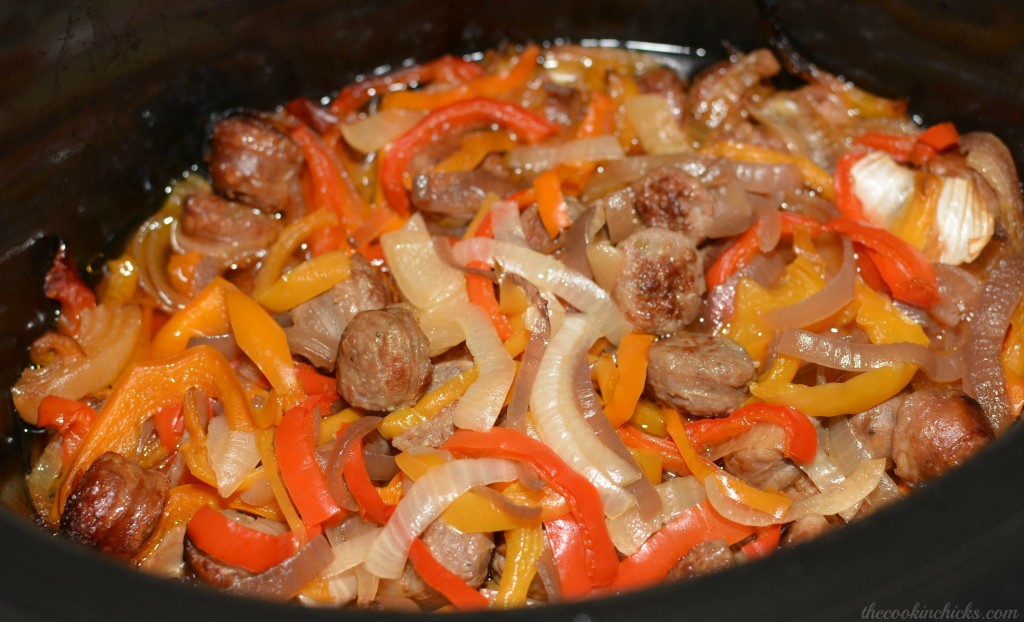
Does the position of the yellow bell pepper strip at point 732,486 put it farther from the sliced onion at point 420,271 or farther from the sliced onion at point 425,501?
the sliced onion at point 420,271

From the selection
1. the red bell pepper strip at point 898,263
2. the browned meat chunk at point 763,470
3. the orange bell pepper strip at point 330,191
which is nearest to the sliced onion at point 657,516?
the browned meat chunk at point 763,470

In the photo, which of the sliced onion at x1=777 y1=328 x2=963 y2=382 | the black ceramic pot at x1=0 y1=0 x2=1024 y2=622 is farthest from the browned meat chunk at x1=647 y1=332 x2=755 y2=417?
the black ceramic pot at x1=0 y1=0 x2=1024 y2=622

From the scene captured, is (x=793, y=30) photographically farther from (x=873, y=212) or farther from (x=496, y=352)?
(x=496, y=352)

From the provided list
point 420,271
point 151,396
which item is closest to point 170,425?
point 151,396

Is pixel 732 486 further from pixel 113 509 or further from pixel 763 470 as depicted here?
pixel 113 509

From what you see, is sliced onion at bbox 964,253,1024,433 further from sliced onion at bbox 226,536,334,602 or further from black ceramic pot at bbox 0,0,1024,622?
sliced onion at bbox 226,536,334,602

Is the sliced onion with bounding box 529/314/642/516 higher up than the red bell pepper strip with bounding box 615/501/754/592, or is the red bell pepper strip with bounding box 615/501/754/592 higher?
the sliced onion with bounding box 529/314/642/516
